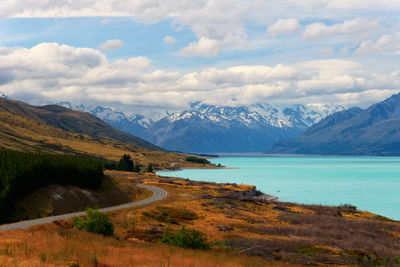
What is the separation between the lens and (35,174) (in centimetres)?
4956

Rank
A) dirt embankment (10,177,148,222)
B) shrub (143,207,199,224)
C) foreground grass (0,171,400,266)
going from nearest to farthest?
1. foreground grass (0,171,400,266)
2. shrub (143,207,199,224)
3. dirt embankment (10,177,148,222)

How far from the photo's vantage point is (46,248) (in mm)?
19953

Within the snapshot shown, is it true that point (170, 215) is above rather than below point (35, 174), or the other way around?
below

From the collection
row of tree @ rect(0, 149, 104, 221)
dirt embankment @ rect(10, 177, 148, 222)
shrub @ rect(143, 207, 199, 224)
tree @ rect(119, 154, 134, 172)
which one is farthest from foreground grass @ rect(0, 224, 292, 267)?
tree @ rect(119, 154, 134, 172)

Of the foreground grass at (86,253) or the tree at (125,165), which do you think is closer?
the foreground grass at (86,253)

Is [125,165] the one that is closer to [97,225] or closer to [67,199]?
[67,199]

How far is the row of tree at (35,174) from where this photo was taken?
43.5 metres

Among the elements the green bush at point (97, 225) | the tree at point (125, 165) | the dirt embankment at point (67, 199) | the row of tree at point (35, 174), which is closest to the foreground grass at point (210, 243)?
the green bush at point (97, 225)

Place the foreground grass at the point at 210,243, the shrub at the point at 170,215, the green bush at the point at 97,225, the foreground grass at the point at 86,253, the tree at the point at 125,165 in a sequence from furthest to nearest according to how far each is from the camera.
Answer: the tree at the point at 125,165
the shrub at the point at 170,215
the green bush at the point at 97,225
the foreground grass at the point at 210,243
the foreground grass at the point at 86,253

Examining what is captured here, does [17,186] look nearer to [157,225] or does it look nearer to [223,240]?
[157,225]

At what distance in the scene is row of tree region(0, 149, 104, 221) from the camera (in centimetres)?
4347

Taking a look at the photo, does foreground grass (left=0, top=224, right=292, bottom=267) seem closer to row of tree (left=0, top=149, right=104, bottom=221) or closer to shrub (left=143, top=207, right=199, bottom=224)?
shrub (left=143, top=207, right=199, bottom=224)

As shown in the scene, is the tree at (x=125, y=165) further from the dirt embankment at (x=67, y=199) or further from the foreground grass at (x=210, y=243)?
the foreground grass at (x=210, y=243)

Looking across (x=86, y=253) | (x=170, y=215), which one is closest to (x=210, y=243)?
(x=86, y=253)
